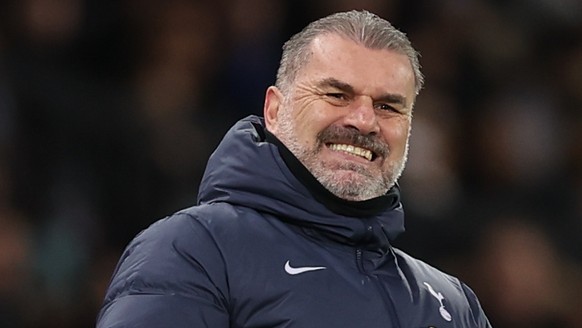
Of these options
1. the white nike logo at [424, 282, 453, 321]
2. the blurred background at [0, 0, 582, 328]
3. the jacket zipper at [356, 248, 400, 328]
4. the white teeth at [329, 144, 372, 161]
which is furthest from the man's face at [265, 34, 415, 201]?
the blurred background at [0, 0, 582, 328]

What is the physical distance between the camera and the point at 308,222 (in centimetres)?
282

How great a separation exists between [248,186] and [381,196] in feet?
1.06

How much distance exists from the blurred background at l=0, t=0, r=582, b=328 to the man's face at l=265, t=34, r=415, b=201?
2.19 m

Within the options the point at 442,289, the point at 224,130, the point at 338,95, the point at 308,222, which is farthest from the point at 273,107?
the point at 224,130

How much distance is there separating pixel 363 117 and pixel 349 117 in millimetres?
33

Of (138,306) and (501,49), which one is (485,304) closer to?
(501,49)

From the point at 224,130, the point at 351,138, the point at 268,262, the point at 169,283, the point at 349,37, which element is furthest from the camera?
the point at 224,130

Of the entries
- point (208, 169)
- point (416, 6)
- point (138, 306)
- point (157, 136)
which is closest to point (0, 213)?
point (157, 136)

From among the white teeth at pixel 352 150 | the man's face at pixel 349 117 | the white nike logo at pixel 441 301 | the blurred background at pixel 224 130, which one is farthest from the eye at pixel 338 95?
the blurred background at pixel 224 130

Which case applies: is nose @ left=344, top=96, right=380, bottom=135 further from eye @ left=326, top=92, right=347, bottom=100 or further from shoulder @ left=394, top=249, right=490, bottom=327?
shoulder @ left=394, top=249, right=490, bottom=327

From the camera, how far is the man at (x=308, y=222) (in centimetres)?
262

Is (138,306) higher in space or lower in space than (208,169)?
lower

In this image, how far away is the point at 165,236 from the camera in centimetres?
269

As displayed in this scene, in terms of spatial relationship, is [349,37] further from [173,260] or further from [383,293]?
[173,260]
